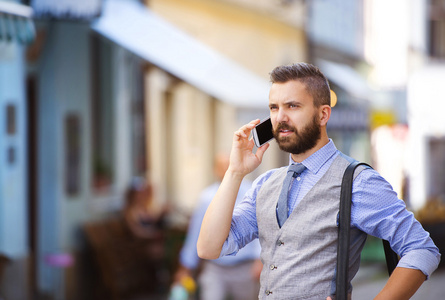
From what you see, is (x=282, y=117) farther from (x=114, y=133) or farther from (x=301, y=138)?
(x=114, y=133)

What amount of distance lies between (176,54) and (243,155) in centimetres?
635

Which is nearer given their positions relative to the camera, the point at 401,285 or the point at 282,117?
the point at 401,285

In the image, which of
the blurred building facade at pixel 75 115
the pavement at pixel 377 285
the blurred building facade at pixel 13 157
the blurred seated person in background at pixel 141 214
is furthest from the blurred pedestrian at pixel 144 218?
the pavement at pixel 377 285

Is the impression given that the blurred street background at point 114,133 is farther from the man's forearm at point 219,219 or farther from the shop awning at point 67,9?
the man's forearm at point 219,219

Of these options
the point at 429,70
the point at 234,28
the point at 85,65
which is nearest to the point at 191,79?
the point at 85,65

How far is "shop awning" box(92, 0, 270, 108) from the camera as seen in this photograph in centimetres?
829

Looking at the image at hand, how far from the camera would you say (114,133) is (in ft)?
33.9

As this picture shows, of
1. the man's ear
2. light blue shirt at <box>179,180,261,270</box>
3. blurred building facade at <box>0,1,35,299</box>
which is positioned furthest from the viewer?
blurred building facade at <box>0,1,35,299</box>

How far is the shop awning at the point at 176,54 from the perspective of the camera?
8.29 meters

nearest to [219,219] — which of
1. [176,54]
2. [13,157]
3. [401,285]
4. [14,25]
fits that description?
[401,285]

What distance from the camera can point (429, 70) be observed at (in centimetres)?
2577

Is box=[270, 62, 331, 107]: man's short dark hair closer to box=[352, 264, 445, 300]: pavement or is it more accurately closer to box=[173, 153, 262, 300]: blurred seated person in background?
box=[173, 153, 262, 300]: blurred seated person in background

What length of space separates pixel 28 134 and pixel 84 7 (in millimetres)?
2212

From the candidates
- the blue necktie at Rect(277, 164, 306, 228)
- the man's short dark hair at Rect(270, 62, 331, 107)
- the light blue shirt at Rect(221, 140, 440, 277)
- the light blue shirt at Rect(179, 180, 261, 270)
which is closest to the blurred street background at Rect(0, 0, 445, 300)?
the light blue shirt at Rect(221, 140, 440, 277)
